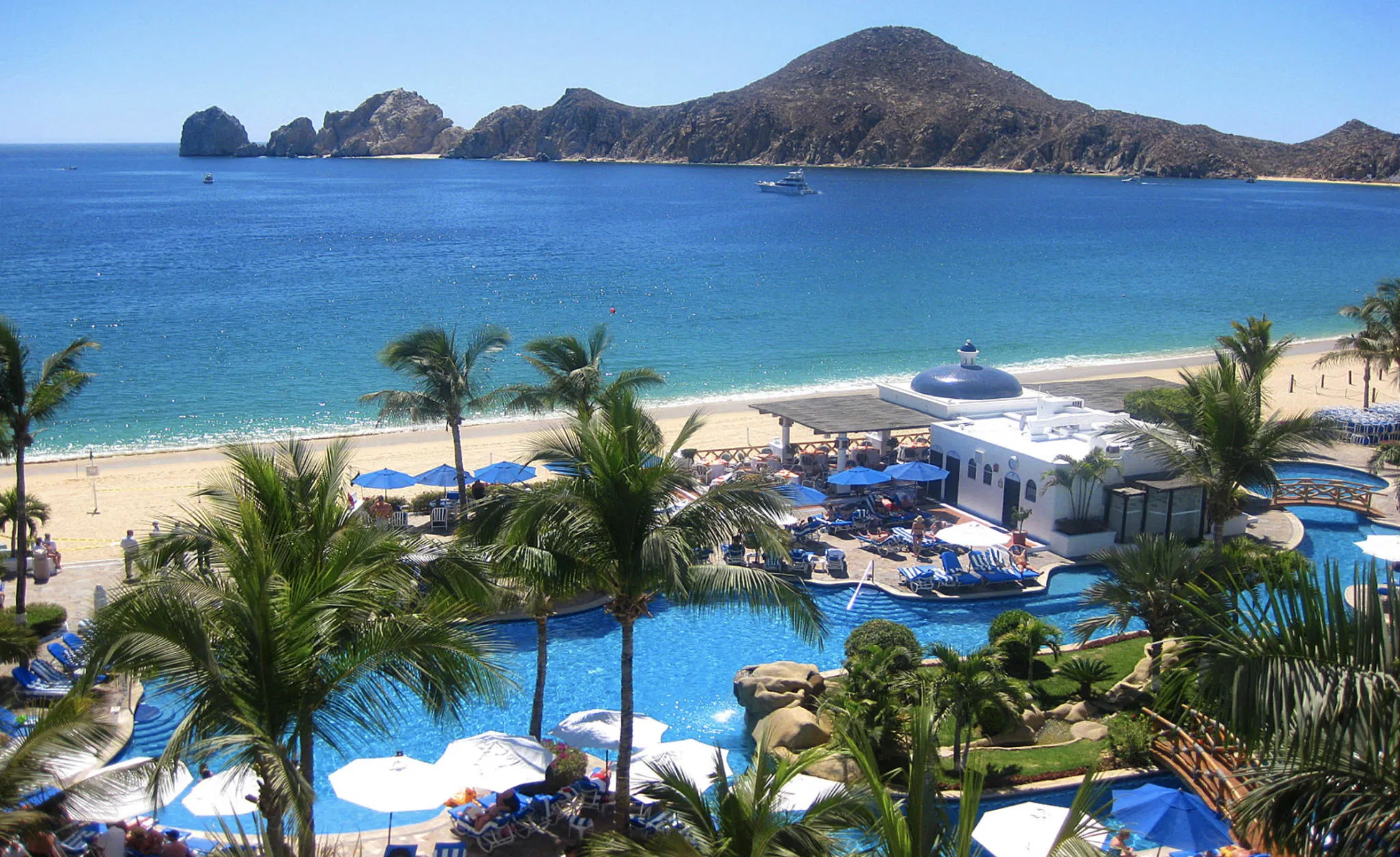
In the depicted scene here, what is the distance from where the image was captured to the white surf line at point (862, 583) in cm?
1995

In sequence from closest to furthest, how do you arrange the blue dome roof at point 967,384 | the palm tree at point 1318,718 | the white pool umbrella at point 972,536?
1. the palm tree at point 1318,718
2. the white pool umbrella at point 972,536
3. the blue dome roof at point 967,384

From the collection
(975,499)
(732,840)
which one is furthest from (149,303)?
(732,840)

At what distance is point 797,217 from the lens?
127 metres

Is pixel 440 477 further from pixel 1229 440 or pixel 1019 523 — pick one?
pixel 1229 440

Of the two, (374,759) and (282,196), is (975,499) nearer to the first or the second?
(374,759)

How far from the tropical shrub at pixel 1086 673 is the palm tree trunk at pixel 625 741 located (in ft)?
24.2

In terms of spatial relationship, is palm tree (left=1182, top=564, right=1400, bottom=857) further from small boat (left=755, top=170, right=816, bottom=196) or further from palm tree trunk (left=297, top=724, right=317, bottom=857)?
small boat (left=755, top=170, right=816, bottom=196)

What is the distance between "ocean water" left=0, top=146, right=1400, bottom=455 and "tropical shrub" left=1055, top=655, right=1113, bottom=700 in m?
27.7

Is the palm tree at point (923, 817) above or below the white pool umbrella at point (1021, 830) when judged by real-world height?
above

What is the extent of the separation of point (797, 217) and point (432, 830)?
119 meters

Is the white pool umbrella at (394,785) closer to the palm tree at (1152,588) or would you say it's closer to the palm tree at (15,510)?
the palm tree at (1152,588)

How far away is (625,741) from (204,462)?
2463 cm

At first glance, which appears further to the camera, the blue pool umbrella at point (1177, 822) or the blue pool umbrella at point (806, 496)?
the blue pool umbrella at point (806, 496)

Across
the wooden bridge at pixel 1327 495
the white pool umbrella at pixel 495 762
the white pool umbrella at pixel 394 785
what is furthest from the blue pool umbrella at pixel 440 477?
the wooden bridge at pixel 1327 495
